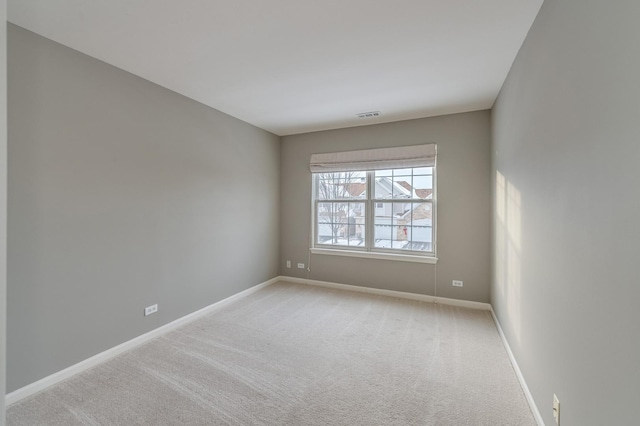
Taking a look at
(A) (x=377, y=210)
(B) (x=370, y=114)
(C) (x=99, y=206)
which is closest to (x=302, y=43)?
(B) (x=370, y=114)

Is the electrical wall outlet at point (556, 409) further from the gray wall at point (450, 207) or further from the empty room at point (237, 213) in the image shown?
the gray wall at point (450, 207)

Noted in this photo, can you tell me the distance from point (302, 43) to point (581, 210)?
2050 millimetres

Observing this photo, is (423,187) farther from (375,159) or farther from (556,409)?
(556,409)

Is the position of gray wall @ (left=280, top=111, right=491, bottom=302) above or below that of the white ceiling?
below

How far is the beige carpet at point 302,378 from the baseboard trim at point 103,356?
0.23 feet

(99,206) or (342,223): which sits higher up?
(99,206)

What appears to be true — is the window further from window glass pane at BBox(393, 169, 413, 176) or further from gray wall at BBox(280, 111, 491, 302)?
gray wall at BBox(280, 111, 491, 302)

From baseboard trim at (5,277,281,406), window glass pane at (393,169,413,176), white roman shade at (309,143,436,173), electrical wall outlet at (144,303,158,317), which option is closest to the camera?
baseboard trim at (5,277,281,406)

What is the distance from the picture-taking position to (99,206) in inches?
93.1

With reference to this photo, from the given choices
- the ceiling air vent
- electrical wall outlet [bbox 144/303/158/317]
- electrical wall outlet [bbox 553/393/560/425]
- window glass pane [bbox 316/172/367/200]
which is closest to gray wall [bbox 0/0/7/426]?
electrical wall outlet [bbox 144/303/158/317]

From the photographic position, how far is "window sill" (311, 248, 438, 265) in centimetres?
386

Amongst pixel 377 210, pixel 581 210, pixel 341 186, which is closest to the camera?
pixel 581 210

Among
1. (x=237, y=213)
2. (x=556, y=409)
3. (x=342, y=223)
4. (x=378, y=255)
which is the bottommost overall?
(x=556, y=409)

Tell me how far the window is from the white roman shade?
0.04m
